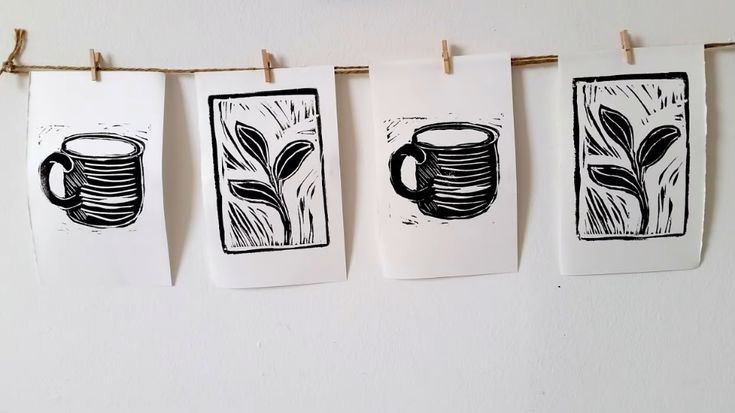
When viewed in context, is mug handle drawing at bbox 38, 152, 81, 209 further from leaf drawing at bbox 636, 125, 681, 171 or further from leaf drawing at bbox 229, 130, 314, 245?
leaf drawing at bbox 636, 125, 681, 171

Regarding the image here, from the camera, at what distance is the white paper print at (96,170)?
65 centimetres

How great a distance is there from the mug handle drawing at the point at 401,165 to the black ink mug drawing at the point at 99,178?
0.30 meters

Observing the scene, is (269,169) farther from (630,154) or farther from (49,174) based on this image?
(630,154)

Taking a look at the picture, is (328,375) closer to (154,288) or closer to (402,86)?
(154,288)

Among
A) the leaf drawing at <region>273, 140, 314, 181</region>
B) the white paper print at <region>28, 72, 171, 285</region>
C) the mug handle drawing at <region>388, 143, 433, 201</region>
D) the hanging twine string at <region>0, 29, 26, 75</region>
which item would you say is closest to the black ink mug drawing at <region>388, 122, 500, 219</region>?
the mug handle drawing at <region>388, 143, 433, 201</region>

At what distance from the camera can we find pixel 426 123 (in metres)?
0.66

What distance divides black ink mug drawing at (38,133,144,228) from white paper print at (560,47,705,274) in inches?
20.7

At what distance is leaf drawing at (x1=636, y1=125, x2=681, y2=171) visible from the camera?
2.20 ft

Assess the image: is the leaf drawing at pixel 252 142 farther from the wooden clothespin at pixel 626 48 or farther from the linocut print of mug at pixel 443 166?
the wooden clothespin at pixel 626 48

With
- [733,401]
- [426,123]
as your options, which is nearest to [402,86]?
[426,123]

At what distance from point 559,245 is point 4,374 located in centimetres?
72

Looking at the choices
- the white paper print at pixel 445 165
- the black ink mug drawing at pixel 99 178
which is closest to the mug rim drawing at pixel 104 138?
the black ink mug drawing at pixel 99 178

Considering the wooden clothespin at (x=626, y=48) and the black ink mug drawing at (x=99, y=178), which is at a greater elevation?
the wooden clothespin at (x=626, y=48)

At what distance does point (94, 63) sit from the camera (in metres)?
0.65
